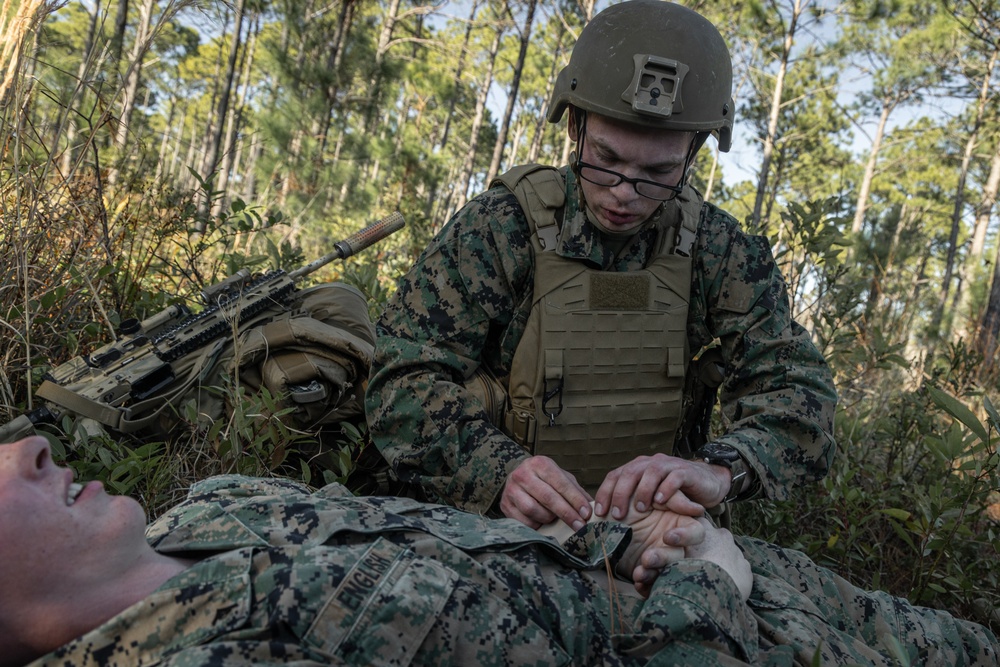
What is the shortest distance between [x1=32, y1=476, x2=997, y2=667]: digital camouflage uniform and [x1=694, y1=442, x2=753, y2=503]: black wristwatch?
9.3 inches

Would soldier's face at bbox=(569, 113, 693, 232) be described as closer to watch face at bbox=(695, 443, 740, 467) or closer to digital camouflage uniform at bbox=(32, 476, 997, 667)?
watch face at bbox=(695, 443, 740, 467)

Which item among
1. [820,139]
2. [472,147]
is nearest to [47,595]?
[472,147]

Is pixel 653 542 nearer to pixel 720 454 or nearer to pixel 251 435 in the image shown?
pixel 720 454

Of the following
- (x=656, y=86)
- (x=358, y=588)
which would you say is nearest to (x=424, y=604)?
(x=358, y=588)

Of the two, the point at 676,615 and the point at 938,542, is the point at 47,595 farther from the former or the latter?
the point at 938,542

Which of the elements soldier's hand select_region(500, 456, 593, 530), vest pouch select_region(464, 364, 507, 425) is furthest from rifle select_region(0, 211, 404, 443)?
soldier's hand select_region(500, 456, 593, 530)

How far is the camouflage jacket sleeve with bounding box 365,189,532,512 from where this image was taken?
78.7 inches

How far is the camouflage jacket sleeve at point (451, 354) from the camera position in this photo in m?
2.00

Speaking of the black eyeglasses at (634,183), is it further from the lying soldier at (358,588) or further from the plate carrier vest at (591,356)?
the lying soldier at (358,588)

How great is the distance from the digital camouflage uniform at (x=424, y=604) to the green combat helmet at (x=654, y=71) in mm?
1164

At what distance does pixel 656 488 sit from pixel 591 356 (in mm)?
473

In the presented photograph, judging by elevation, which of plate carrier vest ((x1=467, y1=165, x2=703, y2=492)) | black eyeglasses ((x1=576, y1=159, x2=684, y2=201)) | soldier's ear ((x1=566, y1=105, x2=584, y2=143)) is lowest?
plate carrier vest ((x1=467, y1=165, x2=703, y2=492))

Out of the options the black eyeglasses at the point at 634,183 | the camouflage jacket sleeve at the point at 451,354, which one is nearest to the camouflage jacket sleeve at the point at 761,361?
the black eyeglasses at the point at 634,183

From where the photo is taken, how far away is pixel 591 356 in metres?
2.08
